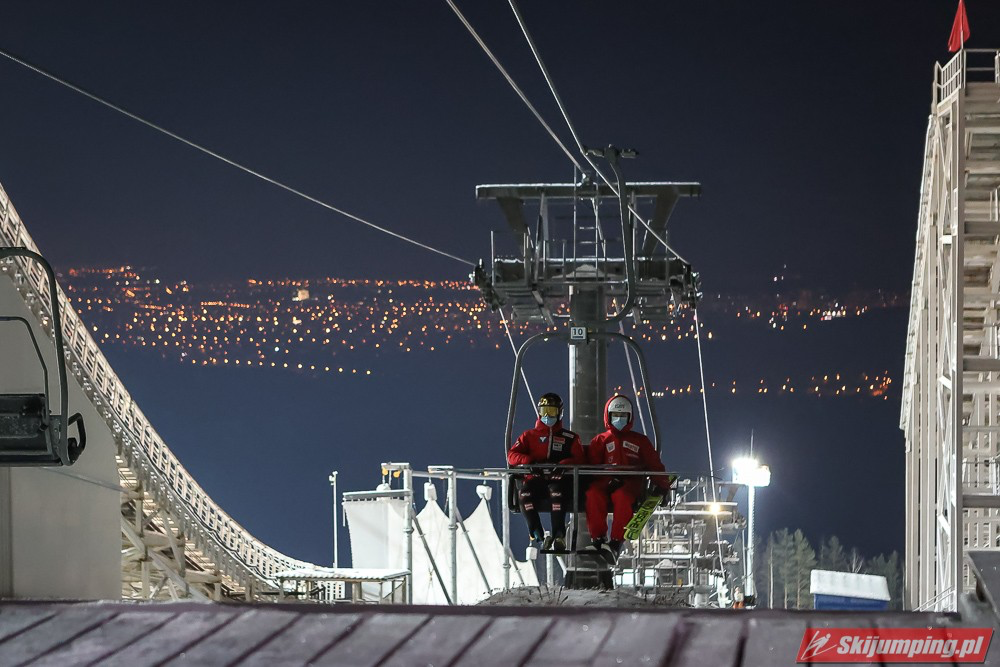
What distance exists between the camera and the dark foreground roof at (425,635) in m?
3.05

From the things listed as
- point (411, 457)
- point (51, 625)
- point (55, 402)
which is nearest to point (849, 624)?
point (51, 625)

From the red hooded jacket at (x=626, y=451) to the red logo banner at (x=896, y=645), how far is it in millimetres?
4711

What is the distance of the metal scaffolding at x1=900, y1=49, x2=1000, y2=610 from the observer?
381 inches

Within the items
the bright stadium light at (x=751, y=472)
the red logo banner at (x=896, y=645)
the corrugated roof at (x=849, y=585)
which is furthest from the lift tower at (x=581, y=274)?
the red logo banner at (x=896, y=645)

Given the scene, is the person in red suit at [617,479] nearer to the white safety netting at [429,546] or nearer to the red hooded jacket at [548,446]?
the red hooded jacket at [548,446]

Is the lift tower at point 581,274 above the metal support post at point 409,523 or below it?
above

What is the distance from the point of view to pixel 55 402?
9.98 m

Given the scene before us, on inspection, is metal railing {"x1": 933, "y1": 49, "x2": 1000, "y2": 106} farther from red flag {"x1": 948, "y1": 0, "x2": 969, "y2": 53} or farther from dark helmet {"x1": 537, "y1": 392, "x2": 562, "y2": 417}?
dark helmet {"x1": 537, "y1": 392, "x2": 562, "y2": 417}

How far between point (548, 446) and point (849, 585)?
168 inches

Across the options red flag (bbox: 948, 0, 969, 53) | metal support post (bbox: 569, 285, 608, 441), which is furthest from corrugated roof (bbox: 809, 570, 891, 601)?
red flag (bbox: 948, 0, 969, 53)

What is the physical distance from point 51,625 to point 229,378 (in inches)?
3461

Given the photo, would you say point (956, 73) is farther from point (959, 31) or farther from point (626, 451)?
point (626, 451)

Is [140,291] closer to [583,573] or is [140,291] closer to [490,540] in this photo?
[490,540]

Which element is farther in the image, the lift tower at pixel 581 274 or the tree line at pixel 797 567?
the tree line at pixel 797 567
